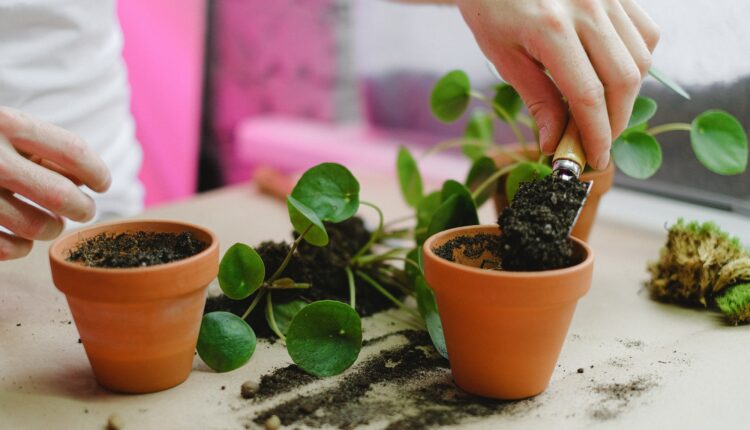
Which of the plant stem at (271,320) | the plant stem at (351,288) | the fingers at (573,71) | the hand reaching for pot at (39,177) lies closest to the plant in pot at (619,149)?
the fingers at (573,71)

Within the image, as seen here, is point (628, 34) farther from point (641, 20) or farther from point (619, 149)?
point (619, 149)

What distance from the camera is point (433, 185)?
1621mm

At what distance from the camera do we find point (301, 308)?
0.83 metres

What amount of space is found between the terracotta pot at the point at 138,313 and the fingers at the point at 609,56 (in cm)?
46

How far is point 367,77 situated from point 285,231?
2.61ft

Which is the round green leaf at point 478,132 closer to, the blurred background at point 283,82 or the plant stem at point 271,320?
the blurred background at point 283,82

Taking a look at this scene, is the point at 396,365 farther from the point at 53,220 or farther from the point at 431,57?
the point at 431,57

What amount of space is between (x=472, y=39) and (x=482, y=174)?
0.68 meters

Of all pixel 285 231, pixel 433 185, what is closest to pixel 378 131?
pixel 433 185

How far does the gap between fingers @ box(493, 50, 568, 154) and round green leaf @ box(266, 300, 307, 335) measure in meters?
0.36

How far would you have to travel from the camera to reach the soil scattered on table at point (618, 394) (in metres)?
0.74

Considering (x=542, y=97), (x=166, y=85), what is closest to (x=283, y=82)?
(x=166, y=85)

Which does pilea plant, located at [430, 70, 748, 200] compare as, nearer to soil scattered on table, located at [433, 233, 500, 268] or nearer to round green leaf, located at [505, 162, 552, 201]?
round green leaf, located at [505, 162, 552, 201]

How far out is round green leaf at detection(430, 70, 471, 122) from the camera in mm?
1114
